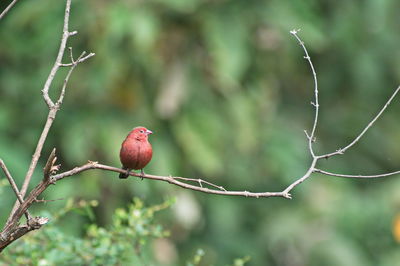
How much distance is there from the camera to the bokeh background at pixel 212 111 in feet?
27.5

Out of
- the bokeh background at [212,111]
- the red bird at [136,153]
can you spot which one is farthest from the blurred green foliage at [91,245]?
the bokeh background at [212,111]

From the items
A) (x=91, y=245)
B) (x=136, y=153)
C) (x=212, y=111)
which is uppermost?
(x=212, y=111)

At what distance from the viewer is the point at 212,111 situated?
29.6 feet

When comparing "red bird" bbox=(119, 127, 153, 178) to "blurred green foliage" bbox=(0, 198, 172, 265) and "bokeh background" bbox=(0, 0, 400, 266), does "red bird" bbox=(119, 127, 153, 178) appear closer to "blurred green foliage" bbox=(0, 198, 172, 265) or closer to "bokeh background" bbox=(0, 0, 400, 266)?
"blurred green foliage" bbox=(0, 198, 172, 265)

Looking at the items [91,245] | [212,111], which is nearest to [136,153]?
[91,245]

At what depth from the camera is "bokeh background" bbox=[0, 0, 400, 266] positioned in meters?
8.37

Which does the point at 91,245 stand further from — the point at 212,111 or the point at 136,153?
the point at 212,111

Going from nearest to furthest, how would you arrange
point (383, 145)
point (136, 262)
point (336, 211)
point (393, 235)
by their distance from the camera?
1. point (136, 262)
2. point (393, 235)
3. point (336, 211)
4. point (383, 145)

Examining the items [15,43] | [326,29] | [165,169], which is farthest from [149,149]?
[326,29]

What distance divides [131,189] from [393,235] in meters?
2.70

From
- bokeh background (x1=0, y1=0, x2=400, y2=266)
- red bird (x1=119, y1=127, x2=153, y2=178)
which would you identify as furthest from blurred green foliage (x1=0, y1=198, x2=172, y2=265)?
bokeh background (x1=0, y1=0, x2=400, y2=266)

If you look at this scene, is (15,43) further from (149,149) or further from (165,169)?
(149,149)

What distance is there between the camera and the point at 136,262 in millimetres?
4938

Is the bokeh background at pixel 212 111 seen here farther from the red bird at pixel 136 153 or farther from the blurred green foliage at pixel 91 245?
the red bird at pixel 136 153
